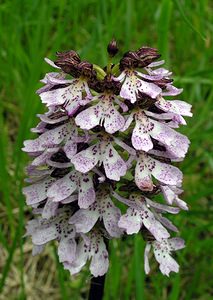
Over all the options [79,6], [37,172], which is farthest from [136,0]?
[37,172]

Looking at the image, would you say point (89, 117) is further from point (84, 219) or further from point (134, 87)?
point (84, 219)

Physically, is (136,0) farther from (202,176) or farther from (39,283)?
(39,283)

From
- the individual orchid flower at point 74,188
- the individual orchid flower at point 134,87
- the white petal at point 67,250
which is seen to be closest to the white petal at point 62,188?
the individual orchid flower at point 74,188

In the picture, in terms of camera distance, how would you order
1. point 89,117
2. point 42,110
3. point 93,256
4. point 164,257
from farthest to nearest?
point 42,110
point 164,257
point 93,256
point 89,117

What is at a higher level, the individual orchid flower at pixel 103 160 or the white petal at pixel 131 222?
the individual orchid flower at pixel 103 160

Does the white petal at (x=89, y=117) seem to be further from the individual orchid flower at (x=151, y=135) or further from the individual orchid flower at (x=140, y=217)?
the individual orchid flower at (x=140, y=217)

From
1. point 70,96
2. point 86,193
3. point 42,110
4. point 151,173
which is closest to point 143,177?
point 151,173

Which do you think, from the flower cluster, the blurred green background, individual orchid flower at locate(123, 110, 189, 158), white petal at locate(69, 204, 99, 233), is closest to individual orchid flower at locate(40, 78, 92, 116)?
the flower cluster

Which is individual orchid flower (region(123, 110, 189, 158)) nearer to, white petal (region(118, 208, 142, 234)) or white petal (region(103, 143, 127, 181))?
white petal (region(103, 143, 127, 181))
